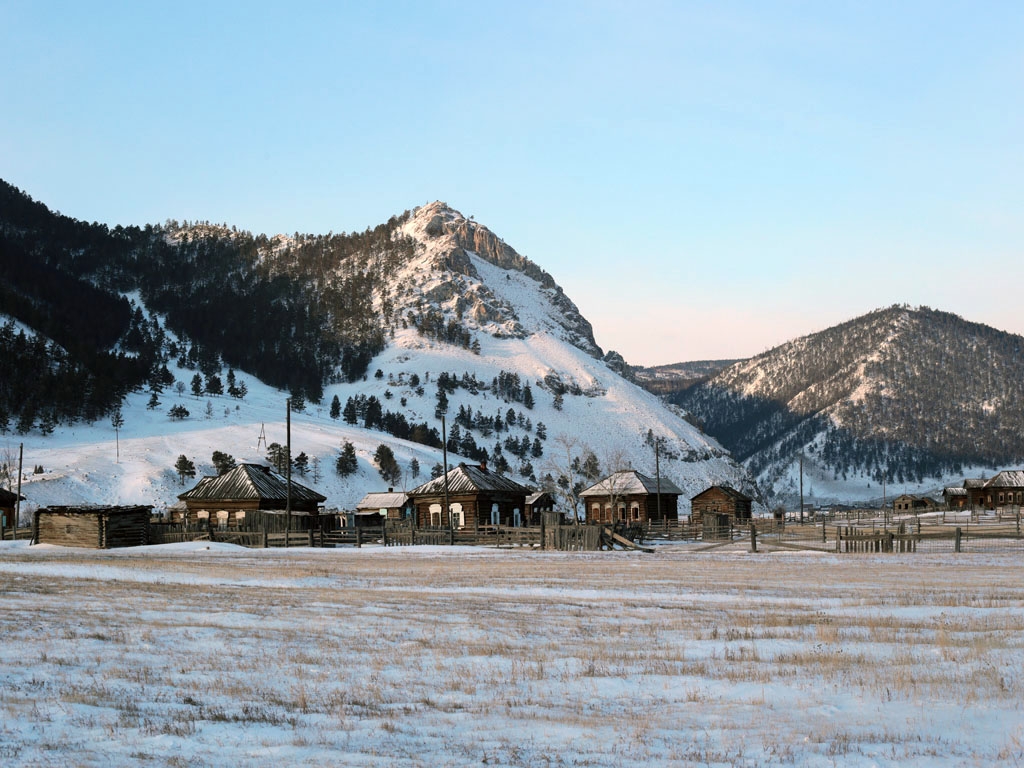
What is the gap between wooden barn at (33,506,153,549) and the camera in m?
48.7

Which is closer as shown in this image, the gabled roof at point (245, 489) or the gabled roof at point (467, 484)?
the gabled roof at point (245, 489)

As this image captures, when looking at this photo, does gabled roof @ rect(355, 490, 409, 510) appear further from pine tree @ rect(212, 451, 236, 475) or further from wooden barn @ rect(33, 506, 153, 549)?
wooden barn @ rect(33, 506, 153, 549)

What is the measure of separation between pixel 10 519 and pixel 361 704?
67842mm

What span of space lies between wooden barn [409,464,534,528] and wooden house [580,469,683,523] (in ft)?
43.2

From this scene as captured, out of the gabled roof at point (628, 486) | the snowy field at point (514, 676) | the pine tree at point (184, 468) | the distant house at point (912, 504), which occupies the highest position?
the pine tree at point (184, 468)

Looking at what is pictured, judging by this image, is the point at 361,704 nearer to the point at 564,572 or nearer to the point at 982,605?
the point at 982,605

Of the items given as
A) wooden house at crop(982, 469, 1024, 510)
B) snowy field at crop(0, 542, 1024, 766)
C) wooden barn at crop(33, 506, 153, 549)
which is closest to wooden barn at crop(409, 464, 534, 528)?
wooden barn at crop(33, 506, 153, 549)

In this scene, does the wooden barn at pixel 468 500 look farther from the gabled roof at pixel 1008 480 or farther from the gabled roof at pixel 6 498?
the gabled roof at pixel 1008 480

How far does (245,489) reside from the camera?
221 feet

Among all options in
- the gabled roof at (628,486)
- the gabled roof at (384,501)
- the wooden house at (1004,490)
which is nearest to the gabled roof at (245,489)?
the gabled roof at (384,501)

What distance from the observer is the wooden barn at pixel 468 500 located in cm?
7038

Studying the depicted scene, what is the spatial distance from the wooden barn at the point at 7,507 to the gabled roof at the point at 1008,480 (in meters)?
110

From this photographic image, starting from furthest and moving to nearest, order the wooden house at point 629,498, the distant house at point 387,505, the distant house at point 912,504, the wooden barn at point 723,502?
the distant house at point 912,504
the wooden barn at point 723,502
the distant house at point 387,505
the wooden house at point 629,498

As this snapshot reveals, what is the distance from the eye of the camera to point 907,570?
1145 inches
